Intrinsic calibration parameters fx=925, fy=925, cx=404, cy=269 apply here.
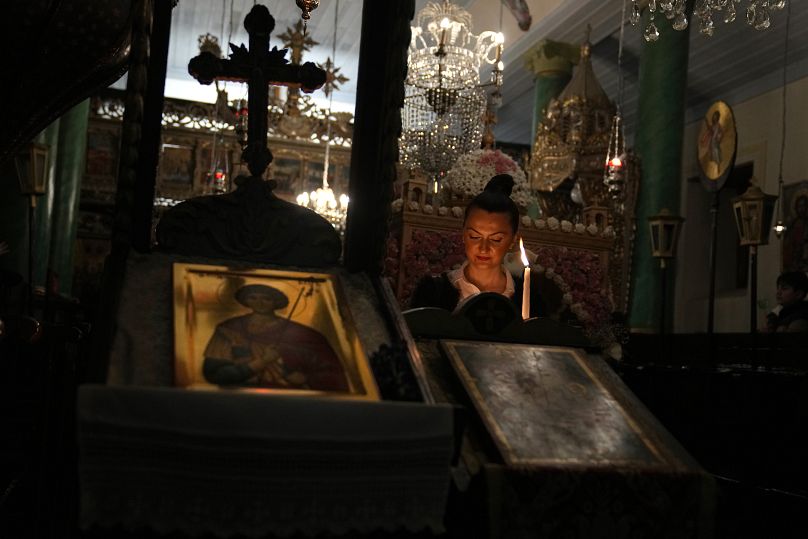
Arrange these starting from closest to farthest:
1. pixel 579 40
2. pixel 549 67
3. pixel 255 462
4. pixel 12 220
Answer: pixel 255 462
pixel 12 220
pixel 579 40
pixel 549 67

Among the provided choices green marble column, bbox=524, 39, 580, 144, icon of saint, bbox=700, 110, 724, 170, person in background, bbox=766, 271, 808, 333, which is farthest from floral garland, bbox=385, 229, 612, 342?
green marble column, bbox=524, 39, 580, 144

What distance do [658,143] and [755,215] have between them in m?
4.54

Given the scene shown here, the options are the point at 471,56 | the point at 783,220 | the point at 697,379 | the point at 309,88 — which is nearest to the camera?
the point at 309,88

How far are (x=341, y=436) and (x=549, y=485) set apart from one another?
608 mm

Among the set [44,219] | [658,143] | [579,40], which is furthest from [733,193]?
[44,219]

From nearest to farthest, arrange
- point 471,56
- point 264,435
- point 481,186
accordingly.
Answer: point 264,435 < point 481,186 < point 471,56

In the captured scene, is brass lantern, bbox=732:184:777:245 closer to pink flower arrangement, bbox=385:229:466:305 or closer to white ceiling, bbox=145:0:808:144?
pink flower arrangement, bbox=385:229:466:305

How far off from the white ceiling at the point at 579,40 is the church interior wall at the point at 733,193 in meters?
0.32

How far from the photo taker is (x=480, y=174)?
6184 millimetres

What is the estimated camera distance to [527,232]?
625cm

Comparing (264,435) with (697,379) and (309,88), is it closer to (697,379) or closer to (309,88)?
(309,88)

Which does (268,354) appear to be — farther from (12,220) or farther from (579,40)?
(579,40)

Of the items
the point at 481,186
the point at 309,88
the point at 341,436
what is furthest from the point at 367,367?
the point at 481,186

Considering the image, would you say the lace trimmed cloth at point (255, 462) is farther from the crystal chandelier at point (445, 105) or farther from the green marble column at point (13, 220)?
the crystal chandelier at point (445, 105)
